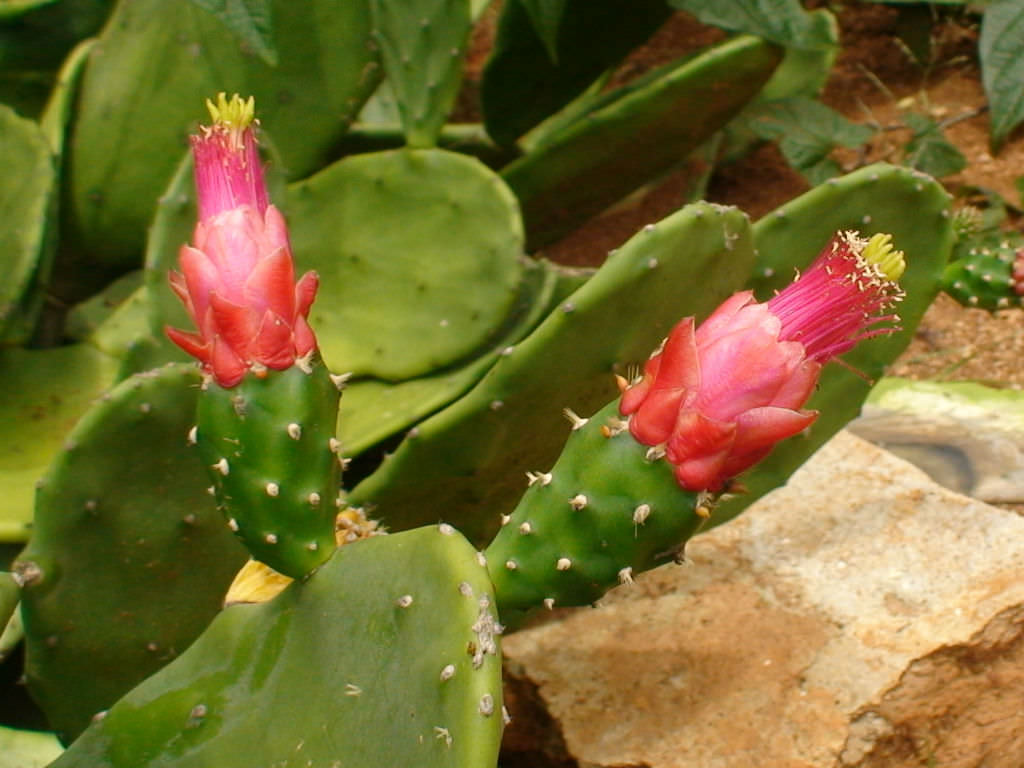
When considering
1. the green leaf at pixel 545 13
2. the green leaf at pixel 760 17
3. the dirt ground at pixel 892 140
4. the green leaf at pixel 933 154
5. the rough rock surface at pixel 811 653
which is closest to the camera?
the rough rock surface at pixel 811 653

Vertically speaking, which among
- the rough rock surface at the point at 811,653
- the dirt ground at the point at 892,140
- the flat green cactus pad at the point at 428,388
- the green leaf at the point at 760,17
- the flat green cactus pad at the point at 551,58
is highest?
the green leaf at the point at 760,17

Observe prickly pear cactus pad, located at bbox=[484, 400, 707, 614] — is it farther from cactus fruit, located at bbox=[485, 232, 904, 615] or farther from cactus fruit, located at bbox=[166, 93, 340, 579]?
cactus fruit, located at bbox=[166, 93, 340, 579]

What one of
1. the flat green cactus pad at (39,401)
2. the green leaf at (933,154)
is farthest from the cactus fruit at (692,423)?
the green leaf at (933,154)

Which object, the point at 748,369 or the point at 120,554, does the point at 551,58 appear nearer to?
the point at 120,554

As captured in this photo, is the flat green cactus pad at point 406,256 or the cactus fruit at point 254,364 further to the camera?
the flat green cactus pad at point 406,256

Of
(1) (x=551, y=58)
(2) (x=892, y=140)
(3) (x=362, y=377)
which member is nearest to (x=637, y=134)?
(1) (x=551, y=58)

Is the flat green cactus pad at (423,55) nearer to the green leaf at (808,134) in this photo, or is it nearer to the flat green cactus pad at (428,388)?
the flat green cactus pad at (428,388)
